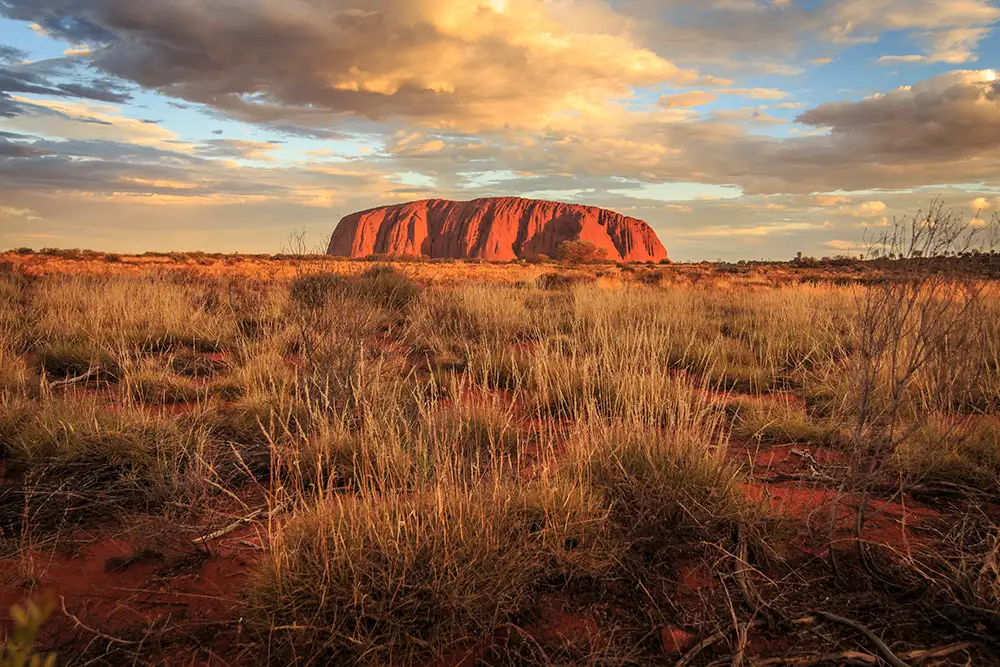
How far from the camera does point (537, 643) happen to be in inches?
76.6

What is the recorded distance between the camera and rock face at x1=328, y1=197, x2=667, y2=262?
93.2 m

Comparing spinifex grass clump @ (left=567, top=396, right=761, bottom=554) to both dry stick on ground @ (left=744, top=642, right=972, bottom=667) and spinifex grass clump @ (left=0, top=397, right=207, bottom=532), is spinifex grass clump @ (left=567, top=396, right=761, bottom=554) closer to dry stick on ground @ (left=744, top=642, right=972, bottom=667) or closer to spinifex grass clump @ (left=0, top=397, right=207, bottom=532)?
dry stick on ground @ (left=744, top=642, right=972, bottom=667)

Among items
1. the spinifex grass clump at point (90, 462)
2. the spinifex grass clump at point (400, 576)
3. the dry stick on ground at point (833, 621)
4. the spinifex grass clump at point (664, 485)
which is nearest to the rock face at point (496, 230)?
the spinifex grass clump at point (90, 462)

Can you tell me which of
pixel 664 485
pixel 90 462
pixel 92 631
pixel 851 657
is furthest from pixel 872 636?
pixel 90 462

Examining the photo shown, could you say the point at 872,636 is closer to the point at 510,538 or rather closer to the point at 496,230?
the point at 510,538

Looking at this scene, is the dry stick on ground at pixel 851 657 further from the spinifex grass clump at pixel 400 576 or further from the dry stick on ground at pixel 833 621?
the spinifex grass clump at pixel 400 576

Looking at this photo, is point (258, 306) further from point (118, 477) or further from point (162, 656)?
point (162, 656)

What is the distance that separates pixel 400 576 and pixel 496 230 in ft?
308

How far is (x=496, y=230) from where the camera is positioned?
94312 millimetres

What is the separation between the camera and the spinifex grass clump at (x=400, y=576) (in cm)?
193

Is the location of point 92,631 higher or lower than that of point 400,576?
lower

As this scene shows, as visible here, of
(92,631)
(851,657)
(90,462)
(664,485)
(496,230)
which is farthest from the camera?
(496,230)

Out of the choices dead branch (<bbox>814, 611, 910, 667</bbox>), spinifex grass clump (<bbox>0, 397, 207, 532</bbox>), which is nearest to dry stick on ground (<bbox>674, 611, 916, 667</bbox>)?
dead branch (<bbox>814, 611, 910, 667</bbox>)

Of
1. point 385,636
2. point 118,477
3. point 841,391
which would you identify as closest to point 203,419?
point 118,477
